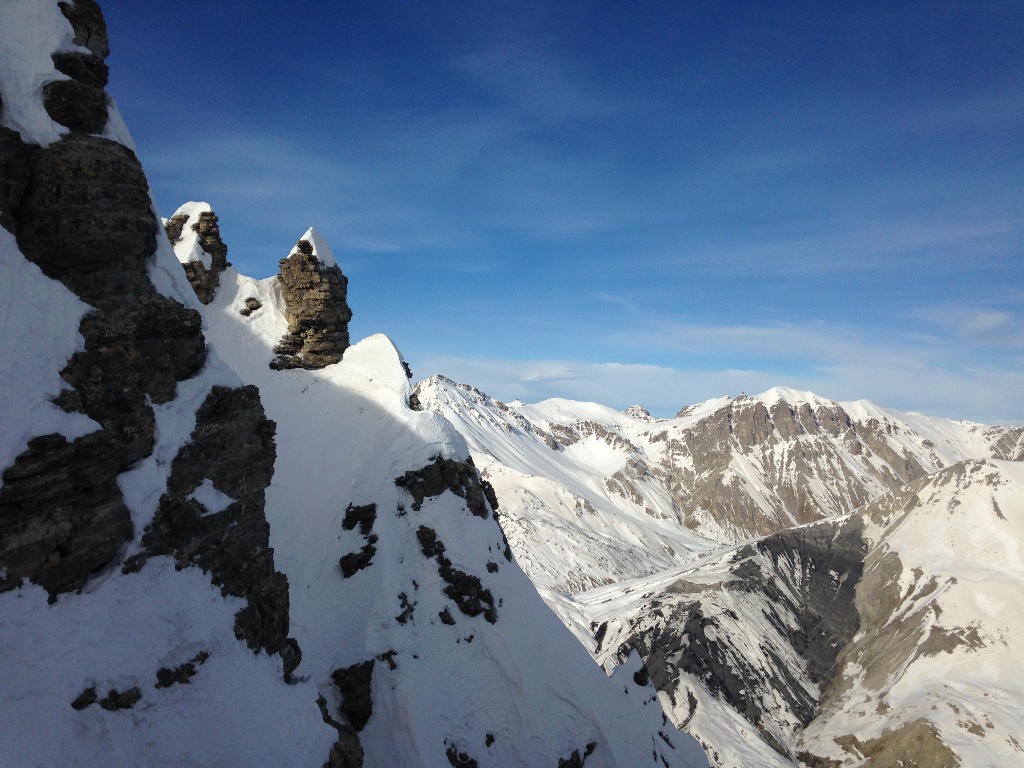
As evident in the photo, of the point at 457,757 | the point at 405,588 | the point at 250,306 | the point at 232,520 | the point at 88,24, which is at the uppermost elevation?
the point at 88,24

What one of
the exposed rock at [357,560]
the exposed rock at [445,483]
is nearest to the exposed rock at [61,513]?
the exposed rock at [357,560]

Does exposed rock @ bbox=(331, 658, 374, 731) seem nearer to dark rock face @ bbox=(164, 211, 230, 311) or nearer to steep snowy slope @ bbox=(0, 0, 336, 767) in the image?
steep snowy slope @ bbox=(0, 0, 336, 767)

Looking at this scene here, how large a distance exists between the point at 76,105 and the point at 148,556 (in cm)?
1347

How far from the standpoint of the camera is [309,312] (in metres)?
40.0

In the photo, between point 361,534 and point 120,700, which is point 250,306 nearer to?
point 361,534

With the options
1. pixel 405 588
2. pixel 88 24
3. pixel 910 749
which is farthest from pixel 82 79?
pixel 910 749

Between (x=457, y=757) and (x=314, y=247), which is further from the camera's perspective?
(x=314, y=247)

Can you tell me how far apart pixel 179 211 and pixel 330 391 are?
59.5 feet

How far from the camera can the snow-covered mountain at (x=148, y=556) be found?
1273 centimetres

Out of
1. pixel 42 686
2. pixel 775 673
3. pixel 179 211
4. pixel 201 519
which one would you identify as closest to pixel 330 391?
pixel 179 211

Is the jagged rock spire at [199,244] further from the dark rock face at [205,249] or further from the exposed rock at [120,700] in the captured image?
the exposed rock at [120,700]

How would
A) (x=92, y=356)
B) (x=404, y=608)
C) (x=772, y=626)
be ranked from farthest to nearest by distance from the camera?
(x=772, y=626), (x=404, y=608), (x=92, y=356)

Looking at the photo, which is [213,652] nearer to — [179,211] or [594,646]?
[179,211]

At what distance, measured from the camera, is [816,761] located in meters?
76.4
